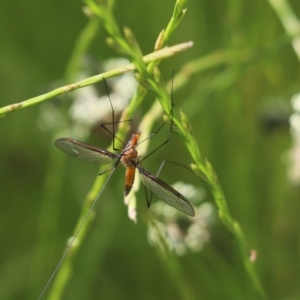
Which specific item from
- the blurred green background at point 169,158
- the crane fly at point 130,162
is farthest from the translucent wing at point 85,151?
the blurred green background at point 169,158

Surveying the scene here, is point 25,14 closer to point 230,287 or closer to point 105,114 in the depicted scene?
point 105,114

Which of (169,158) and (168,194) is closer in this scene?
(168,194)

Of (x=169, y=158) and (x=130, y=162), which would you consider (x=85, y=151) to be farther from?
(x=169, y=158)

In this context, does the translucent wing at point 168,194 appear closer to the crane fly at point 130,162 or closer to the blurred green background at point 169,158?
the crane fly at point 130,162

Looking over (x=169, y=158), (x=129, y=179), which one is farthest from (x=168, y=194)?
(x=169, y=158)

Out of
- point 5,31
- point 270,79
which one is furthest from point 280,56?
point 5,31

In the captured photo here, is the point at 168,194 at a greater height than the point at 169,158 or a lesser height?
lesser
